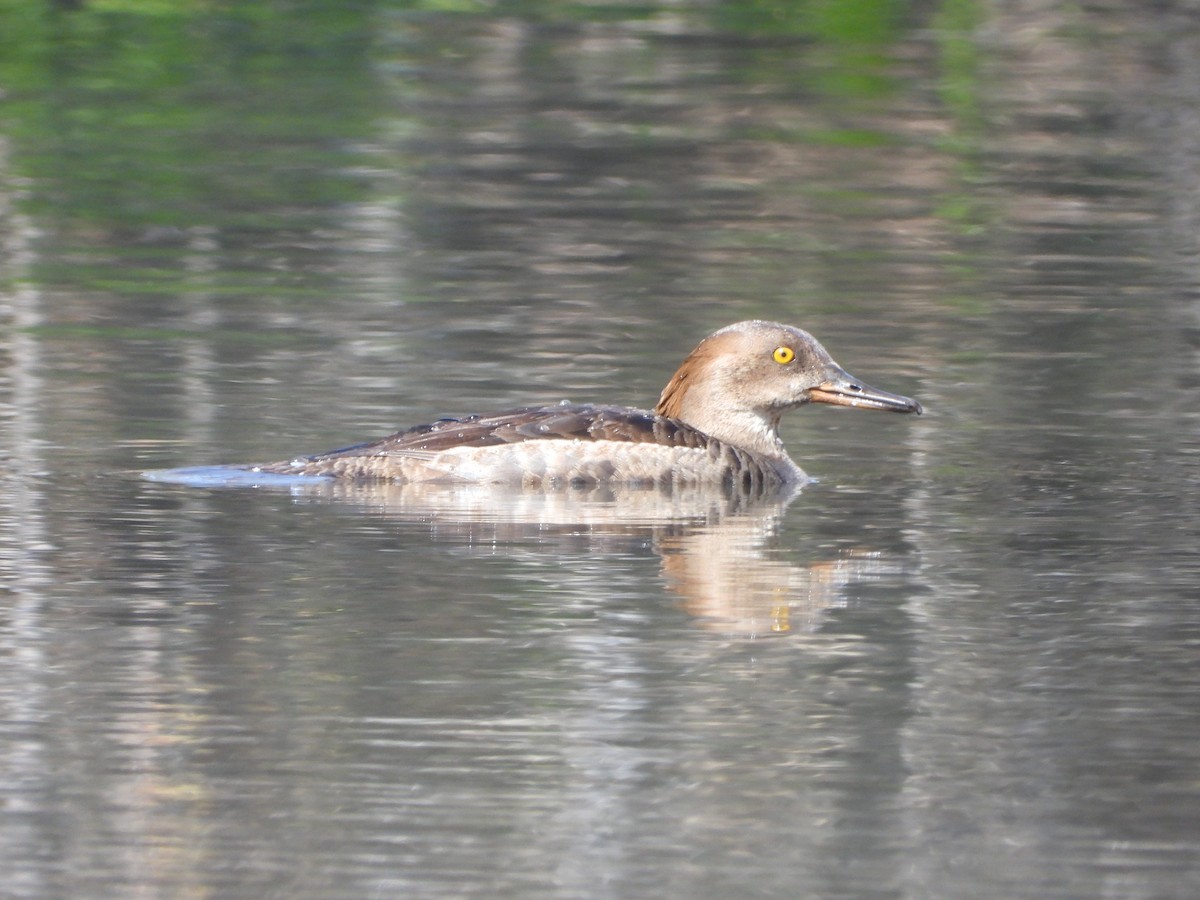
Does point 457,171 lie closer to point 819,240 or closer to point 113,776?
point 819,240

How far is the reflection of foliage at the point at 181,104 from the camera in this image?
2127 centimetres

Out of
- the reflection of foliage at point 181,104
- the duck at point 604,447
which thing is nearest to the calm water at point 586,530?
the reflection of foliage at point 181,104

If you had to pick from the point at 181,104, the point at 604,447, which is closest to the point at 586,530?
the point at 604,447

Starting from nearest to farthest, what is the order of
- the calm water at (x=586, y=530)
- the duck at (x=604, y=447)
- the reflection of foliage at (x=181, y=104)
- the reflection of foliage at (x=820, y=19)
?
the calm water at (x=586, y=530), the duck at (x=604, y=447), the reflection of foliage at (x=181, y=104), the reflection of foliage at (x=820, y=19)

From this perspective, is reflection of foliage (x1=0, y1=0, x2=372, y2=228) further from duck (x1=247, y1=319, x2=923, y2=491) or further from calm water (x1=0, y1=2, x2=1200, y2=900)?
duck (x1=247, y1=319, x2=923, y2=491)

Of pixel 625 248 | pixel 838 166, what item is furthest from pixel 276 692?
pixel 838 166

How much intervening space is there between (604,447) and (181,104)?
50.4ft

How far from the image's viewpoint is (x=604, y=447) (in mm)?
11617

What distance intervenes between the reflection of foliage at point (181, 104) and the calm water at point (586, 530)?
0.37 ft

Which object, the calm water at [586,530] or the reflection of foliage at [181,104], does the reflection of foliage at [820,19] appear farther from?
the calm water at [586,530]

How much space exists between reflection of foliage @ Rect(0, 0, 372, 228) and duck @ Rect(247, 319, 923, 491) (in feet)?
27.1

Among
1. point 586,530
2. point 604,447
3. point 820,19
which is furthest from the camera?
point 820,19

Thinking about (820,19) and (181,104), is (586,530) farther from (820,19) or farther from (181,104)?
(820,19)

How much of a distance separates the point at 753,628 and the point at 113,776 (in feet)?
8.51
